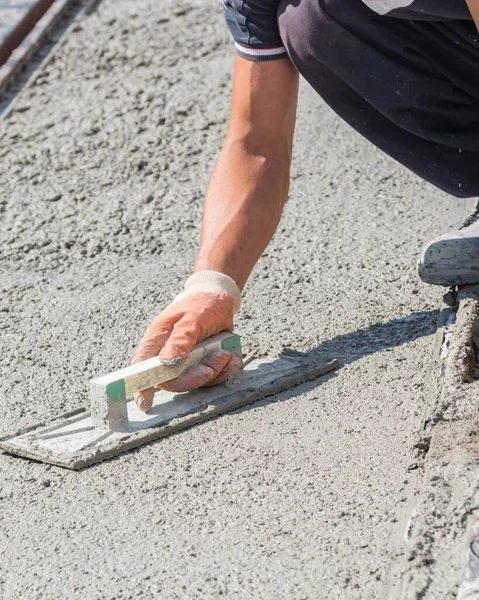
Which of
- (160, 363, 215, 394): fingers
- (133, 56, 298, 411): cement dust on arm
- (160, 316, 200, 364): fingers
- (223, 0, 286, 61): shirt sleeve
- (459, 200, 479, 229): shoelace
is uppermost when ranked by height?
(223, 0, 286, 61): shirt sleeve

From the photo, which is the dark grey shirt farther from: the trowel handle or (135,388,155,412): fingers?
(135,388,155,412): fingers

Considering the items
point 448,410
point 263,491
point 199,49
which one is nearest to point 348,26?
point 448,410

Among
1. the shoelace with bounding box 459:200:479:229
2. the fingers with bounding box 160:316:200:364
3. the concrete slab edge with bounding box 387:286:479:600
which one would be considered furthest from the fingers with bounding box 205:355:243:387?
the shoelace with bounding box 459:200:479:229

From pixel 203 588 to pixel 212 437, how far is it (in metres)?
0.54

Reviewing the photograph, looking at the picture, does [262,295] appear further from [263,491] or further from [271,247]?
[263,491]

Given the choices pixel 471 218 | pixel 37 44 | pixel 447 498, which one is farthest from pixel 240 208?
pixel 37 44

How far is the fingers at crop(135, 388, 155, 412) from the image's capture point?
231cm

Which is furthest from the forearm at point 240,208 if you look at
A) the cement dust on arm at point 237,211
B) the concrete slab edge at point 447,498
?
the concrete slab edge at point 447,498

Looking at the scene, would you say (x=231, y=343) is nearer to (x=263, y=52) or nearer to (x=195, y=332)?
(x=195, y=332)

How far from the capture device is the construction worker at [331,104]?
2447mm

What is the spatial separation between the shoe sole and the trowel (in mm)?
456

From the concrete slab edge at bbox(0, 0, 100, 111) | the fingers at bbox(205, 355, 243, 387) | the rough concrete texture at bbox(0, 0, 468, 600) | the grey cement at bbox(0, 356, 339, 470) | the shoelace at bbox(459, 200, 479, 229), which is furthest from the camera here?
the concrete slab edge at bbox(0, 0, 100, 111)

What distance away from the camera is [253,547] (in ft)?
6.01

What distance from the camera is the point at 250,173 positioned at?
261 cm
